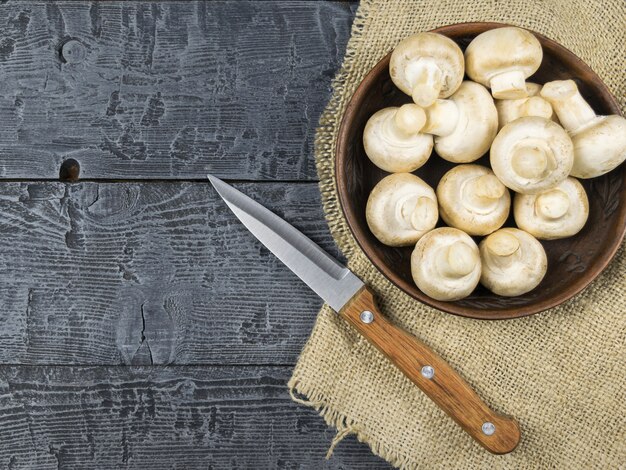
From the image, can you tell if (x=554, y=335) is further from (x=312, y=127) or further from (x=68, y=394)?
(x=68, y=394)

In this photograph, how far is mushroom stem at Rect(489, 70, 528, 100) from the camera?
570 mm

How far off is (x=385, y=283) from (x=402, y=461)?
0.67 ft

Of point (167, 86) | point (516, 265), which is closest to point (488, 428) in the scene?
point (516, 265)

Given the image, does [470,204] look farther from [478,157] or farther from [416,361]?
[416,361]

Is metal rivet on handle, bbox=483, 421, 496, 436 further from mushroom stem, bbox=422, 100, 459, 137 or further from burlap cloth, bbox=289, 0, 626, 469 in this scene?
mushroom stem, bbox=422, 100, 459, 137

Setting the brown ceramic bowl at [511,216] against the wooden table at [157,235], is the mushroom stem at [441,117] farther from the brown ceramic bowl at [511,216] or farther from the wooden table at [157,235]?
the wooden table at [157,235]

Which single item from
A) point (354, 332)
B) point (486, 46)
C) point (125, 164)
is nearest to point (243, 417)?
point (354, 332)

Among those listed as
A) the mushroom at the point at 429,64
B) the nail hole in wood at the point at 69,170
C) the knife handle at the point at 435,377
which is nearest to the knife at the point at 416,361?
the knife handle at the point at 435,377

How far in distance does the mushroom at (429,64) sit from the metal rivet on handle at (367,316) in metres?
0.22

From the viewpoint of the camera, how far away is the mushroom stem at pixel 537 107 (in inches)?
22.3

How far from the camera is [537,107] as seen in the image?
566mm

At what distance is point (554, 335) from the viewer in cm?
68

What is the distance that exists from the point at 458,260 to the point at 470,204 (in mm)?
67

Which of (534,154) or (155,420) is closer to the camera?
(534,154)
